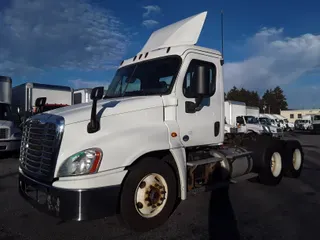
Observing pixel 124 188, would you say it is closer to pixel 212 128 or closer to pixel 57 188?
pixel 57 188

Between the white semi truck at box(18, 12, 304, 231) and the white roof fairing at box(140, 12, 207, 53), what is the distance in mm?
19

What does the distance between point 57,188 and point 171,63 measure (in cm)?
270

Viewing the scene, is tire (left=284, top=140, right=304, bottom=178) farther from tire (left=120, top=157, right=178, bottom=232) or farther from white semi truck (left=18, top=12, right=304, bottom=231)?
tire (left=120, top=157, right=178, bottom=232)

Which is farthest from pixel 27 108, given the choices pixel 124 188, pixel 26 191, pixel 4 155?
pixel 124 188

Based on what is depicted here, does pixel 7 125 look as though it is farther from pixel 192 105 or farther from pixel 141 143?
pixel 141 143

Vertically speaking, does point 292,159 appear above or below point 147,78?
below

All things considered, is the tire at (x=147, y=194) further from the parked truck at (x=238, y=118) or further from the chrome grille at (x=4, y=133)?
the parked truck at (x=238, y=118)

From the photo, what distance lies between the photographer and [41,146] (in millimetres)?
4082

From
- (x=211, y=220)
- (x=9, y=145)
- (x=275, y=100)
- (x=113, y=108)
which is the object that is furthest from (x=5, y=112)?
(x=275, y=100)

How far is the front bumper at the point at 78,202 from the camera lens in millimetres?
3691

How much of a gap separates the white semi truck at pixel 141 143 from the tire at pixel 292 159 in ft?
7.31

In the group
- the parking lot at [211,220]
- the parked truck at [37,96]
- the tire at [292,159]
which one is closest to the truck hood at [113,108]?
the parking lot at [211,220]

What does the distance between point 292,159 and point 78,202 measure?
643cm

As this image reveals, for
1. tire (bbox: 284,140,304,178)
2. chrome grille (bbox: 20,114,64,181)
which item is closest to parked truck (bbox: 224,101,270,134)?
tire (bbox: 284,140,304,178)
